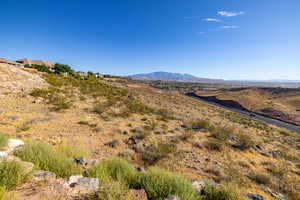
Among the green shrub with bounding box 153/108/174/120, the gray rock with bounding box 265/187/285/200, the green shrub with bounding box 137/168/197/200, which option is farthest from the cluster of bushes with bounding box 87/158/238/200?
the green shrub with bounding box 153/108/174/120

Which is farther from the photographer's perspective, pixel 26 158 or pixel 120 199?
pixel 26 158

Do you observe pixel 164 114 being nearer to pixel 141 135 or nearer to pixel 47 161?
pixel 141 135

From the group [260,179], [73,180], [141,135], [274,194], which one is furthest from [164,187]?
[141,135]

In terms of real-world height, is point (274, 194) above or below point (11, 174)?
below

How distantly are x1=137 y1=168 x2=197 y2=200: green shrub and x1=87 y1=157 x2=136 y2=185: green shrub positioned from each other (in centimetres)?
39

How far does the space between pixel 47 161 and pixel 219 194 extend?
155 inches

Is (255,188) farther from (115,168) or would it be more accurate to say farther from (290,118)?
(290,118)

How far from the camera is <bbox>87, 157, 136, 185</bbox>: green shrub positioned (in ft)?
10.2

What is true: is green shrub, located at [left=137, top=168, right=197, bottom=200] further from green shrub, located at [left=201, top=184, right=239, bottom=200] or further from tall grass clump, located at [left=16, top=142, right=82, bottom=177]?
tall grass clump, located at [left=16, top=142, right=82, bottom=177]

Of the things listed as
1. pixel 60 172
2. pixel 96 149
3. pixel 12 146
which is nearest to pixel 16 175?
pixel 60 172

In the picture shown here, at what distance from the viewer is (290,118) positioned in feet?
102

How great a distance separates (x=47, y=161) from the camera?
3.40 metres

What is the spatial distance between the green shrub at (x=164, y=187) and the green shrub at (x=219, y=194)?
1.30 ft

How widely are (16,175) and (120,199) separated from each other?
2037mm
